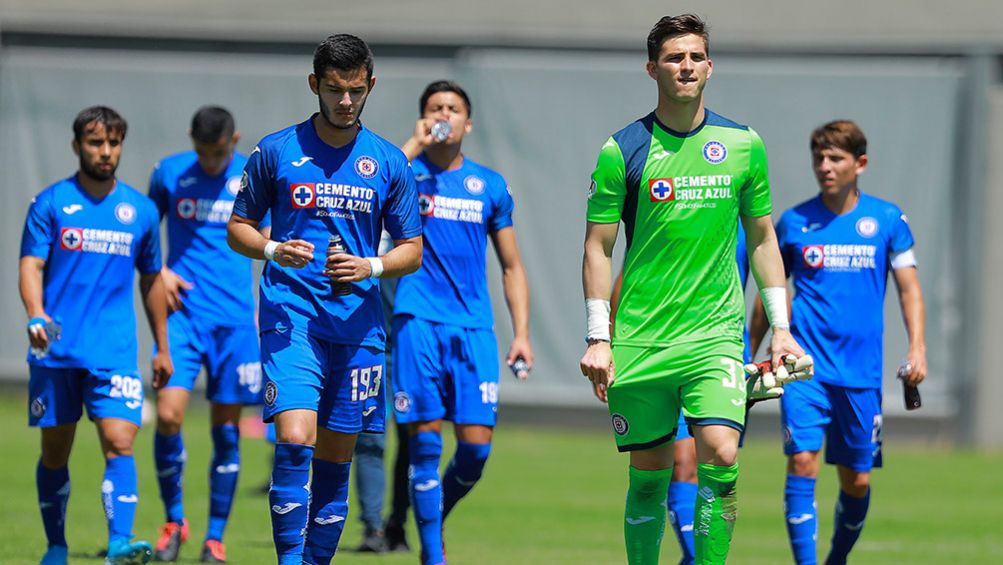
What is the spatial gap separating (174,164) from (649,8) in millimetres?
10869

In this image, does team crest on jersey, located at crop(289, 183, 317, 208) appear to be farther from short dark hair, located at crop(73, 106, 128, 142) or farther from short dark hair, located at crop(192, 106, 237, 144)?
short dark hair, located at crop(192, 106, 237, 144)

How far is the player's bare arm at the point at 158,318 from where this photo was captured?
884cm

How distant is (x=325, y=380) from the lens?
698cm

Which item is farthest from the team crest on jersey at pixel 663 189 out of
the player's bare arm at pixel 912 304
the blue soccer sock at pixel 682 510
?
the player's bare arm at pixel 912 304

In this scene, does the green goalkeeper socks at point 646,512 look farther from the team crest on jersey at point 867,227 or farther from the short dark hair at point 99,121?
the short dark hair at point 99,121

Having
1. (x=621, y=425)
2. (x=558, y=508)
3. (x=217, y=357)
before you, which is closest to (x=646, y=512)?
(x=621, y=425)

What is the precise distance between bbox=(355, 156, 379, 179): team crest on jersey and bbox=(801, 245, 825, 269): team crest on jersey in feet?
10.0

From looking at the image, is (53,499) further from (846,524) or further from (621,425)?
(846,524)

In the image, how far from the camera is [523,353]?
900cm

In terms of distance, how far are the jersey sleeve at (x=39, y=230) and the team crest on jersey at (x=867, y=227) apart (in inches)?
173

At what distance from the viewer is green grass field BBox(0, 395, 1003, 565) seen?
9883 mm

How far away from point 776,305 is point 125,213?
11.9 feet

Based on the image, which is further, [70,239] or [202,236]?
[202,236]

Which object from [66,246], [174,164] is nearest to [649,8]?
[174,164]
